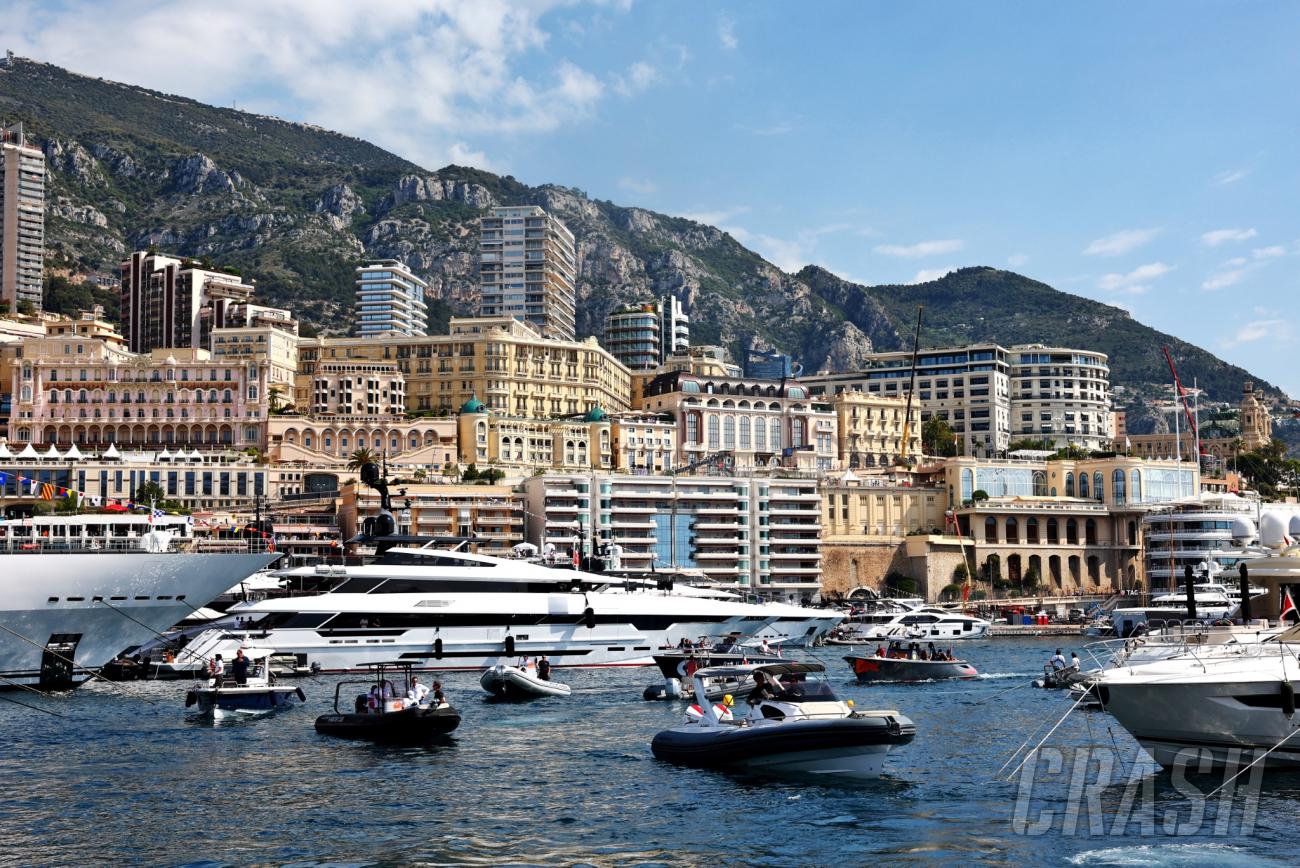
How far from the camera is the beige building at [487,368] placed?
17475 cm

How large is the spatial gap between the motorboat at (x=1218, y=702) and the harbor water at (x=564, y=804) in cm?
81

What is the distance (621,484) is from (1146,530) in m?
57.0

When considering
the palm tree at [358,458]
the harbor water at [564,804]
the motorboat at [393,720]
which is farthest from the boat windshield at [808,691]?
the palm tree at [358,458]

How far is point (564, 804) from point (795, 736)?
611cm

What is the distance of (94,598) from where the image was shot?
2399 inches

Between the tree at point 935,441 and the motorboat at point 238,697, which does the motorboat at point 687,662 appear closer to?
the motorboat at point 238,697

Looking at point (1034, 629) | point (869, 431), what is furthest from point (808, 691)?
point (869, 431)

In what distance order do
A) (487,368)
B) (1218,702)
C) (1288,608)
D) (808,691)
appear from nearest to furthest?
(1218,702)
(808,691)
(1288,608)
(487,368)

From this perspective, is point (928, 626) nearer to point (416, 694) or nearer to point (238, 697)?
point (238, 697)

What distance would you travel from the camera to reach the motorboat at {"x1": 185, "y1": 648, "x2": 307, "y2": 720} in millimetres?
51062

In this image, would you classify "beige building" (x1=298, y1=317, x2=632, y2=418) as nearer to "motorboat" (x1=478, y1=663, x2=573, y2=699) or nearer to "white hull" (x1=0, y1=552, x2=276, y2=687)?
"white hull" (x1=0, y1=552, x2=276, y2=687)

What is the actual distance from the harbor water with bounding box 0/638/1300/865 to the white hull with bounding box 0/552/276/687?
1138cm

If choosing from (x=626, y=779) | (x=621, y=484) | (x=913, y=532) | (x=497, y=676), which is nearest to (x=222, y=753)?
(x=626, y=779)

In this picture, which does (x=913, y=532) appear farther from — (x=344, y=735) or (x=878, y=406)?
(x=344, y=735)
